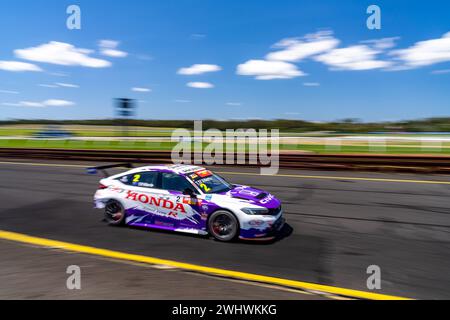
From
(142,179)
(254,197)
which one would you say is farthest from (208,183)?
(142,179)

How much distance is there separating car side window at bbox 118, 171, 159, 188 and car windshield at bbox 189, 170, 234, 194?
0.82 metres

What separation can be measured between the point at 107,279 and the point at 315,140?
96.0ft

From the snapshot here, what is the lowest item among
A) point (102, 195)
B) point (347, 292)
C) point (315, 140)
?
point (347, 292)

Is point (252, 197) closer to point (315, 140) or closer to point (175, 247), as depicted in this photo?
point (175, 247)

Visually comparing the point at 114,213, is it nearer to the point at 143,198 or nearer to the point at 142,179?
the point at 143,198

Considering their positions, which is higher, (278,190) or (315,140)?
(315,140)

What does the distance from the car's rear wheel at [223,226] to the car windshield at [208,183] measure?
60 cm

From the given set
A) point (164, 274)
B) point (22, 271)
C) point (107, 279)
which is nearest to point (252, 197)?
point (164, 274)

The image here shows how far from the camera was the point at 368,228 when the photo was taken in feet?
24.4

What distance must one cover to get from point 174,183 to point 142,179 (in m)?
0.85

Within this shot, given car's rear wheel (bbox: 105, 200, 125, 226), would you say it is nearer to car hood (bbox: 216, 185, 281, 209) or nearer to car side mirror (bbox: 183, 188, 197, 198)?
car side mirror (bbox: 183, 188, 197, 198)

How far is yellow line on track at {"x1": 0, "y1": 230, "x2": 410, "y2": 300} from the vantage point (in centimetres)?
457

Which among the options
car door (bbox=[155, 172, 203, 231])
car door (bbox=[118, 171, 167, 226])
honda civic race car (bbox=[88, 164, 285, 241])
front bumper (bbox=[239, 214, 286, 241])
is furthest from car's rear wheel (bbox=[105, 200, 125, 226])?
front bumper (bbox=[239, 214, 286, 241])

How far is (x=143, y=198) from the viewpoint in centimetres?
734
